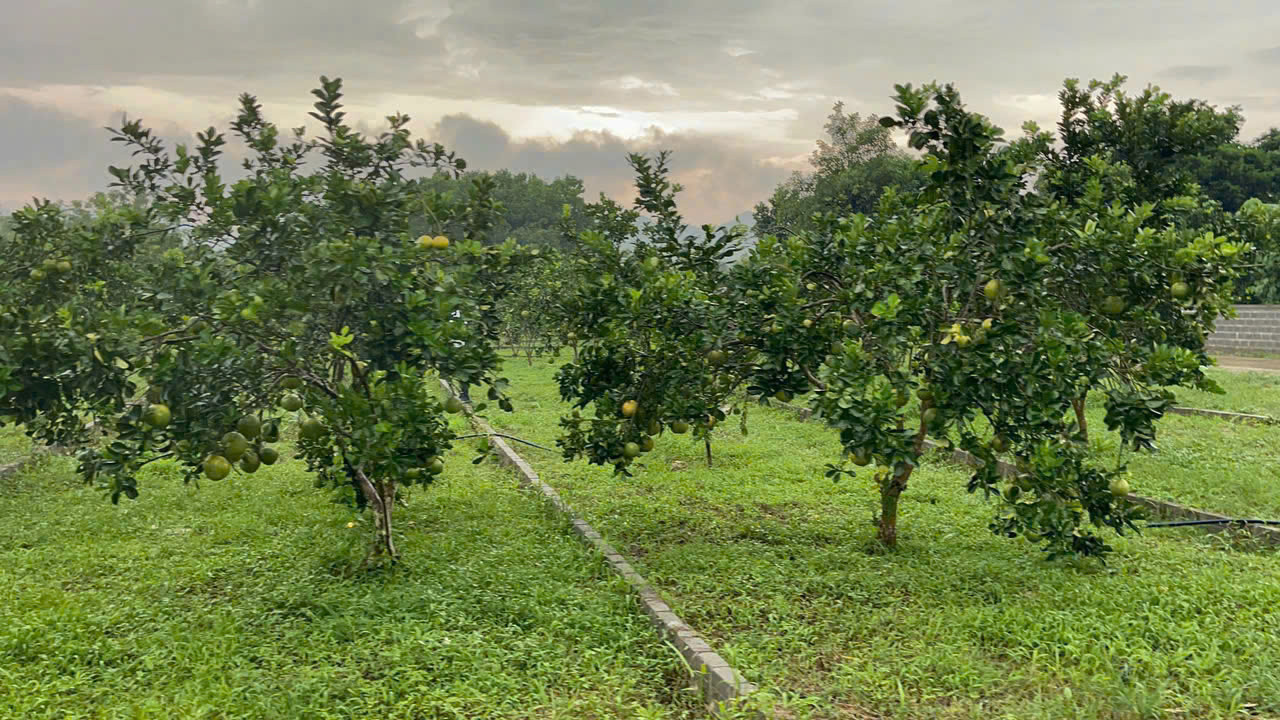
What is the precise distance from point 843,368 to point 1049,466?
1.26 meters

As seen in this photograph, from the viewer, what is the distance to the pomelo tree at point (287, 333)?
4.76m

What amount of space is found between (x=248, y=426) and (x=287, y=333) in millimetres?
570

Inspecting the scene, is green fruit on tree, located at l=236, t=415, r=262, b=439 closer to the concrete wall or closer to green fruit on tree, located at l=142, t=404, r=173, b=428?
green fruit on tree, located at l=142, t=404, r=173, b=428

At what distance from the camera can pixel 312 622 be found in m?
5.11

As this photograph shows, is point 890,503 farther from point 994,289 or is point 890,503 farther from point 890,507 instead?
point 994,289

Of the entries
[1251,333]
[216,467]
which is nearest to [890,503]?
[216,467]

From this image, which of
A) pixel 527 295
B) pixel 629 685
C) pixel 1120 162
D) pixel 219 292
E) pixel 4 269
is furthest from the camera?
pixel 527 295

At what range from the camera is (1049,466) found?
5.00 metres

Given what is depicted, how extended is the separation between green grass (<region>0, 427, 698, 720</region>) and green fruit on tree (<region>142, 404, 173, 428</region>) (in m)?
1.14

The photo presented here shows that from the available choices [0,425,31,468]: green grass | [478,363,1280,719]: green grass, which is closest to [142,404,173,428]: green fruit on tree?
[478,363,1280,719]: green grass

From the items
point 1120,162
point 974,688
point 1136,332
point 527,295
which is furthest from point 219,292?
point 527,295

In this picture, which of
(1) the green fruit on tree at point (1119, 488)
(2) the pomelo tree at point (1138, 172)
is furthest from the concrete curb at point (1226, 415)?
(1) the green fruit on tree at point (1119, 488)

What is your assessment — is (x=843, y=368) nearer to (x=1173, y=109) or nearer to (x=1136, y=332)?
(x=1136, y=332)

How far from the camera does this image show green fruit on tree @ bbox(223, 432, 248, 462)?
4910mm
